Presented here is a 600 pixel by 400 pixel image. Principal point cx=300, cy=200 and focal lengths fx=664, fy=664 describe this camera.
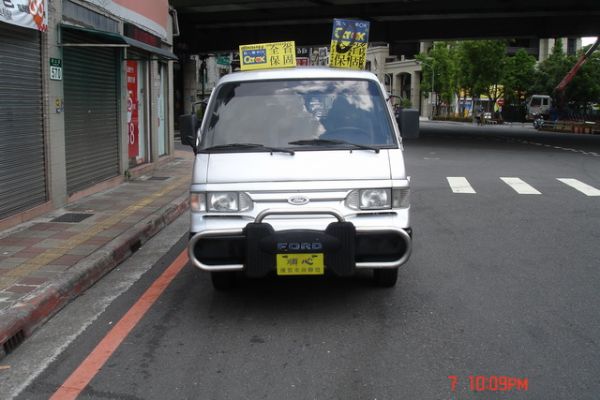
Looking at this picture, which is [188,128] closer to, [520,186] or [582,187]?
[520,186]

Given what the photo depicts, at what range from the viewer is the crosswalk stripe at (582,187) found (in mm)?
12741

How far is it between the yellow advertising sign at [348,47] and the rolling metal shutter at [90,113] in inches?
255

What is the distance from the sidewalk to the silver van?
1.38 m

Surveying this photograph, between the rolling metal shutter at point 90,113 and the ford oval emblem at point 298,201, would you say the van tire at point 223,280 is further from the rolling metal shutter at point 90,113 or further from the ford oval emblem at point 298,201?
the rolling metal shutter at point 90,113

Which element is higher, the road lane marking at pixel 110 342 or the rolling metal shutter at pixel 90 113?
the rolling metal shutter at pixel 90 113

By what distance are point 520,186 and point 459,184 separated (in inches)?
48.3

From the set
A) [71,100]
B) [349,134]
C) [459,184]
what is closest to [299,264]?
[349,134]

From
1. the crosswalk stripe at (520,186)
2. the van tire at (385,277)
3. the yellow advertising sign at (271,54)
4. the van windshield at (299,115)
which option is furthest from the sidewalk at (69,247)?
the crosswalk stripe at (520,186)

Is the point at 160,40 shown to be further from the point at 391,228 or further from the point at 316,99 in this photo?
the point at 391,228

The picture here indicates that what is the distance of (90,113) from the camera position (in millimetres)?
11680

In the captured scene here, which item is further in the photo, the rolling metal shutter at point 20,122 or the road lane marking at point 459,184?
the road lane marking at point 459,184

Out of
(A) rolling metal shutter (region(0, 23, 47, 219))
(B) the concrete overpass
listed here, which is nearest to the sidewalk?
(A) rolling metal shutter (region(0, 23, 47, 219))

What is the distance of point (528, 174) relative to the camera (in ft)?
52.5

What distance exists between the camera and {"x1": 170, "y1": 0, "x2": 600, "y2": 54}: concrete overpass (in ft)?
85.1
